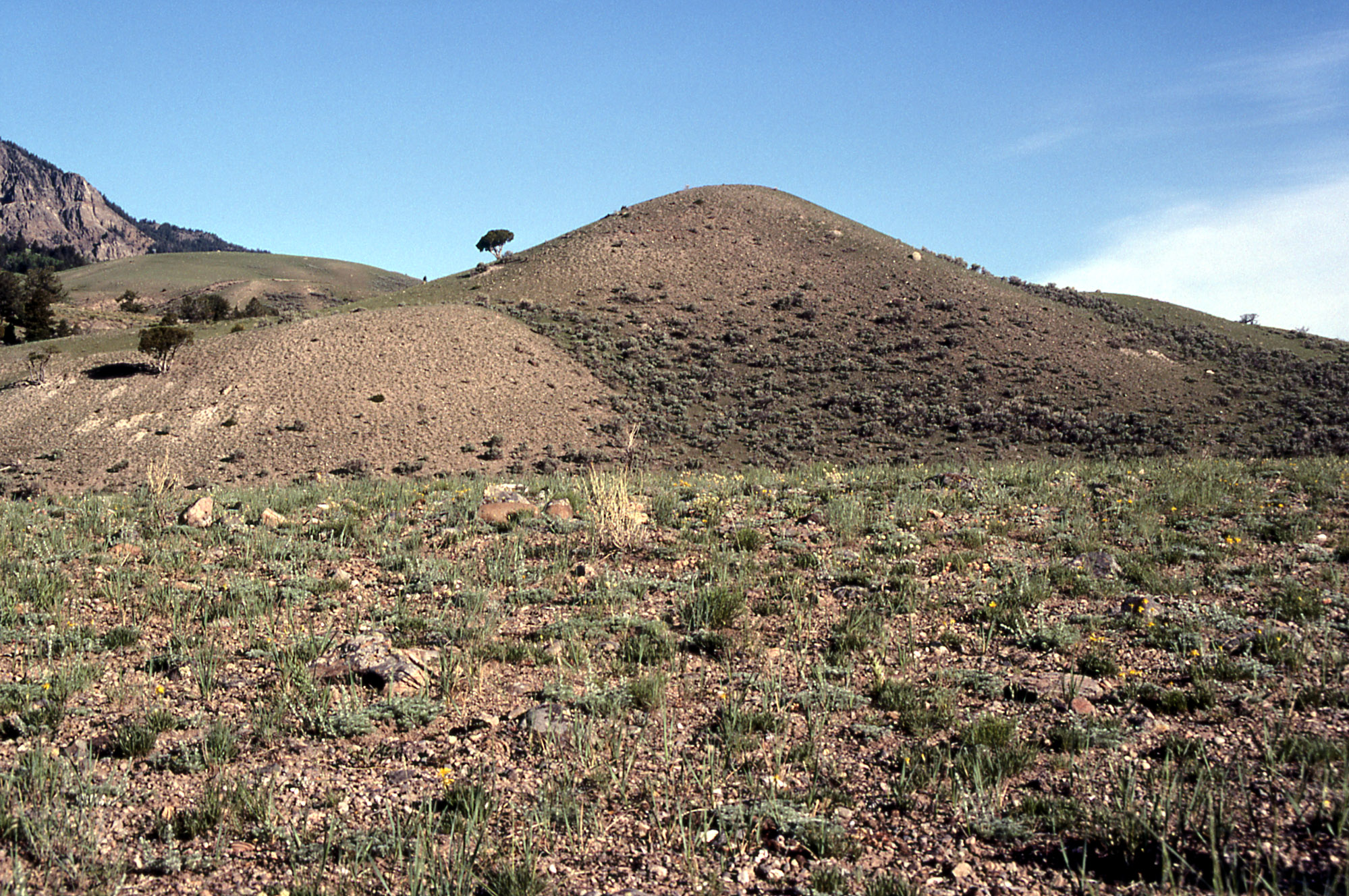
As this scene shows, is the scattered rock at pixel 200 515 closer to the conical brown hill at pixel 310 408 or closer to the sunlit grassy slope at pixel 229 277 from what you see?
the conical brown hill at pixel 310 408

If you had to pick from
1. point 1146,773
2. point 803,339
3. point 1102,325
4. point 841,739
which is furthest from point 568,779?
point 1102,325

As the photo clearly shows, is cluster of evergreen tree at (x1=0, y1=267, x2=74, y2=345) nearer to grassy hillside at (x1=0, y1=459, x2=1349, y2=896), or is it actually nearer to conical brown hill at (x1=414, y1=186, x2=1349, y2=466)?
conical brown hill at (x1=414, y1=186, x2=1349, y2=466)

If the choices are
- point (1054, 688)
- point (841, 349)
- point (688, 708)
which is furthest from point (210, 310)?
point (1054, 688)

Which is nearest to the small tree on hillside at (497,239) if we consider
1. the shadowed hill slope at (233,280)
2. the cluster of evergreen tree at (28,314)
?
the shadowed hill slope at (233,280)

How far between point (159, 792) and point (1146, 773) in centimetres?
529

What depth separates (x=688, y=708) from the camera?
5.42 metres

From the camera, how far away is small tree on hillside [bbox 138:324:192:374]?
34.9m

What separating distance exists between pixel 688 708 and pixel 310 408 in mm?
30211

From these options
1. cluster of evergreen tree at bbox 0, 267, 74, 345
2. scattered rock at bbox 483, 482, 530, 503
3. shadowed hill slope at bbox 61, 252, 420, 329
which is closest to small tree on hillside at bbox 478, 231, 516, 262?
shadowed hill slope at bbox 61, 252, 420, 329

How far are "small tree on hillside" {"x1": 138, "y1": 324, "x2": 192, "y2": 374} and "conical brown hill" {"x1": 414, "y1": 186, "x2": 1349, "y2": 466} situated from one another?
628 inches

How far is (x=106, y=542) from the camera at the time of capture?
31.8 feet

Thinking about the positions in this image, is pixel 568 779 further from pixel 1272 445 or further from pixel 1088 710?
pixel 1272 445

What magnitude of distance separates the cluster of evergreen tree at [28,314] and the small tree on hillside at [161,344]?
15.1 meters

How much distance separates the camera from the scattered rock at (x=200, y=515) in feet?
35.3
